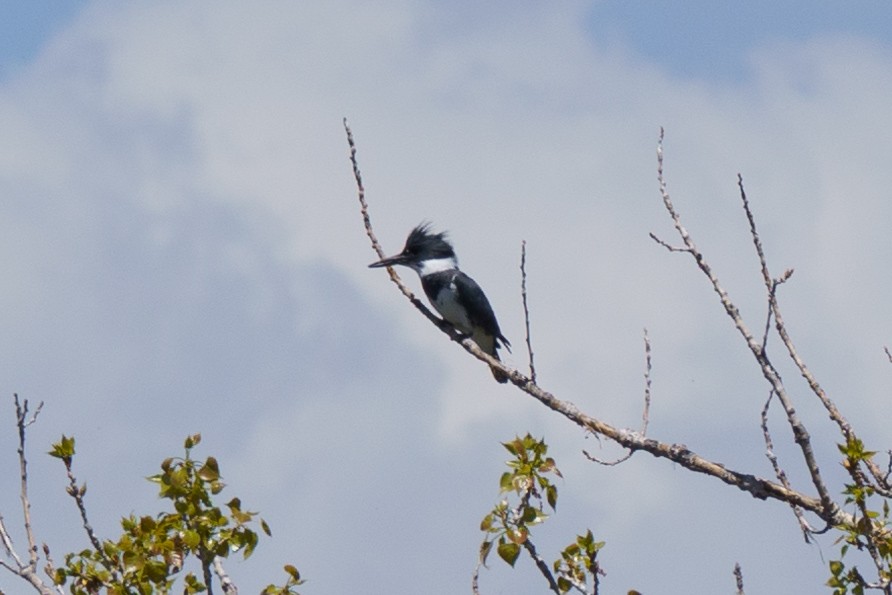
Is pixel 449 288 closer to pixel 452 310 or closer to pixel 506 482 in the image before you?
pixel 452 310

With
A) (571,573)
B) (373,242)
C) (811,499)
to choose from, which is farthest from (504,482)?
(373,242)

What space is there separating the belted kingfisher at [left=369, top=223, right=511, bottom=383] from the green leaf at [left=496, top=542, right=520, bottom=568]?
7975 mm

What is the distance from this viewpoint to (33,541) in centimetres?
469

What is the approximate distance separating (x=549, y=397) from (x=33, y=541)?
247 centimetres

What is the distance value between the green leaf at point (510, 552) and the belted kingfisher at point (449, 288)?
314 inches

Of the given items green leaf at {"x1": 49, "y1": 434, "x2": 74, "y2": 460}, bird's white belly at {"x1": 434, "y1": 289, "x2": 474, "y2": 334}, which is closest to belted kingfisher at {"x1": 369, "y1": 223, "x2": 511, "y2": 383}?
bird's white belly at {"x1": 434, "y1": 289, "x2": 474, "y2": 334}

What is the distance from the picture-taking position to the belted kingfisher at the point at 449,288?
12539 mm

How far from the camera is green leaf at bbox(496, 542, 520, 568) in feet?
14.8

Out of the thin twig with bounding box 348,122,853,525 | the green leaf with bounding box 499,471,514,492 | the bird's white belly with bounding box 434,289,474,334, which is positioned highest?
the bird's white belly with bounding box 434,289,474,334

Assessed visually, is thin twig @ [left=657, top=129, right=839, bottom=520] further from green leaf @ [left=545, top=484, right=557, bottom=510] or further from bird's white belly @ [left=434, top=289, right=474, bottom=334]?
bird's white belly @ [left=434, top=289, right=474, bottom=334]

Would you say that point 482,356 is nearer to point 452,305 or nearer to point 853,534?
point 853,534

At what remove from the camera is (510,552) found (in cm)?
452

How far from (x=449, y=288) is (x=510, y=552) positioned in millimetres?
8040

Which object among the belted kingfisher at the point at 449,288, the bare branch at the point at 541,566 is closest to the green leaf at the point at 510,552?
the bare branch at the point at 541,566
